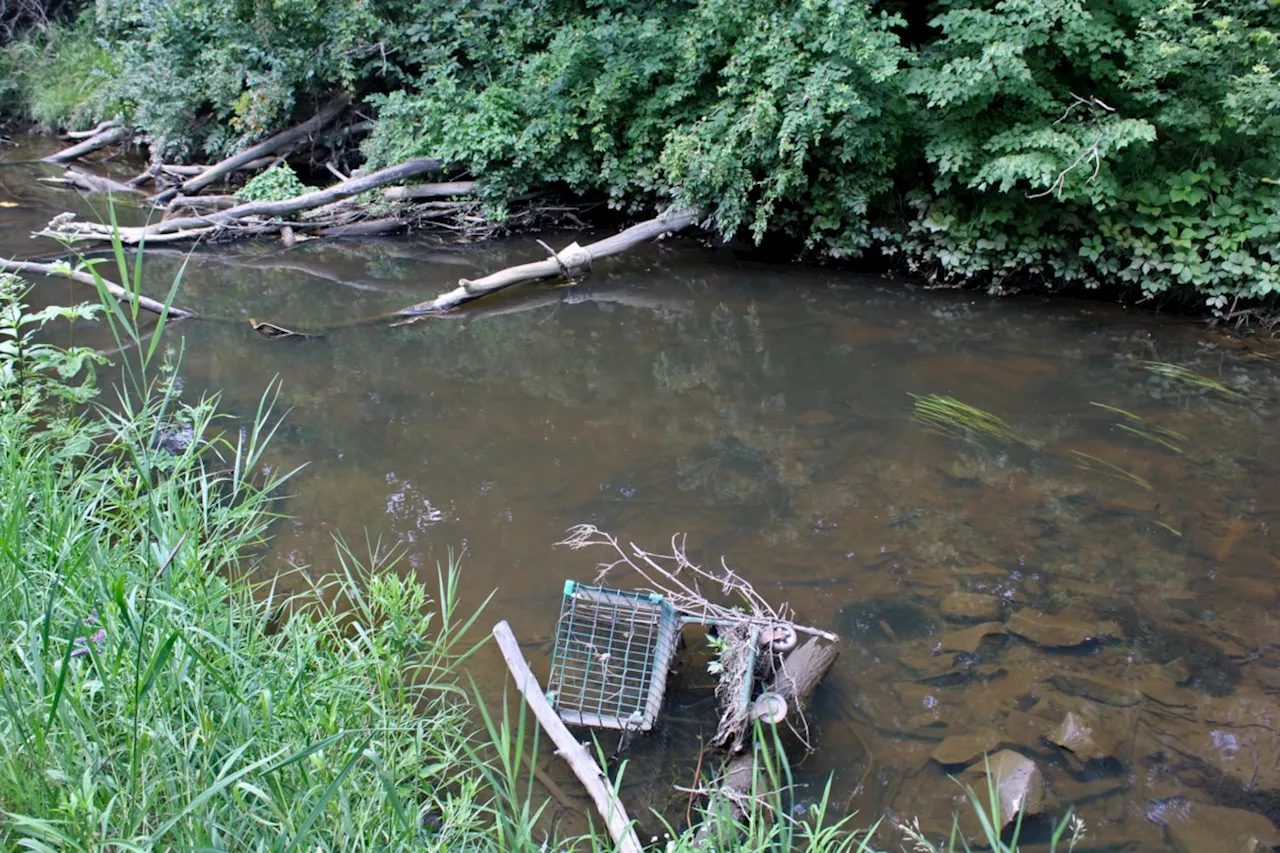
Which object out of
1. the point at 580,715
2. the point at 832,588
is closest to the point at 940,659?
the point at 832,588

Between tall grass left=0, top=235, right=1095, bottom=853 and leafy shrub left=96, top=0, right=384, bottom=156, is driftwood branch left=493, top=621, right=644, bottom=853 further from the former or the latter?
leafy shrub left=96, top=0, right=384, bottom=156

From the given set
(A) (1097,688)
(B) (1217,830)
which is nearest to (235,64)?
(A) (1097,688)

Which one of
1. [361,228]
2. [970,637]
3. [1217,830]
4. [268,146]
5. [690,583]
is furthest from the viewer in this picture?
[268,146]

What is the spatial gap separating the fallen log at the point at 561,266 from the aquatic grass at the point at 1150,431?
4663 millimetres

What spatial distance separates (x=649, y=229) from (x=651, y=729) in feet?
22.2

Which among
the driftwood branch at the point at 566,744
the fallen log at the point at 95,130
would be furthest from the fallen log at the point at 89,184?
the driftwood branch at the point at 566,744

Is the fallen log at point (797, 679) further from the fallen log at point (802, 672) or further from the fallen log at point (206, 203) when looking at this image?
the fallen log at point (206, 203)

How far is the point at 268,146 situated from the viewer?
12258mm

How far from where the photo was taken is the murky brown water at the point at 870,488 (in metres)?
3.80

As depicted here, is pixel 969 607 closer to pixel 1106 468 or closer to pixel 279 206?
pixel 1106 468

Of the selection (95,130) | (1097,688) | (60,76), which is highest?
(60,76)

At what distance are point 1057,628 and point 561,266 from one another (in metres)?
6.07

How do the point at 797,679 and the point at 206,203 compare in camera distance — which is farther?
the point at 206,203

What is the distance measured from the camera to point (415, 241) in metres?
11.0
